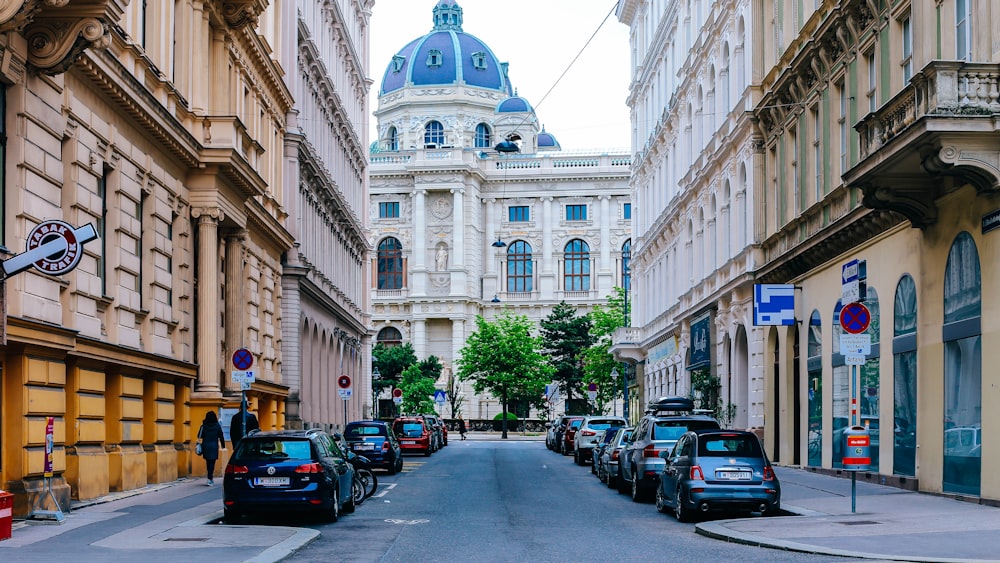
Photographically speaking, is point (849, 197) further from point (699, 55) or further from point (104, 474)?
point (699, 55)

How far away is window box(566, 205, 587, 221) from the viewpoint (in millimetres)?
118062

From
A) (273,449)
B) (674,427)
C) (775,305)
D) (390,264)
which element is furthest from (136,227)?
(390,264)

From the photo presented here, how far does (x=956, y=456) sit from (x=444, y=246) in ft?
307

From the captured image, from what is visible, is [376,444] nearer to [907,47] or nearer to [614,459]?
[614,459]

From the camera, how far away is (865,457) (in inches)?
789

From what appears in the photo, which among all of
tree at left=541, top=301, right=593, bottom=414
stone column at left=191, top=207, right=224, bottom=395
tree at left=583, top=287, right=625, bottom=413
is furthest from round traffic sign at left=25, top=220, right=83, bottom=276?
tree at left=541, top=301, right=593, bottom=414

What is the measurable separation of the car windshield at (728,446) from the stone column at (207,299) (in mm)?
14805

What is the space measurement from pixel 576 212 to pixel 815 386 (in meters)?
84.6

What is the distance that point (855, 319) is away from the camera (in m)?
20.3

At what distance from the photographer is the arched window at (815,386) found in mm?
33375

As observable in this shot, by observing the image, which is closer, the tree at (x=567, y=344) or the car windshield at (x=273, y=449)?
the car windshield at (x=273, y=449)

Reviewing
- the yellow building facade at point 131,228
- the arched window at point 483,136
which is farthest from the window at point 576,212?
the yellow building facade at point 131,228

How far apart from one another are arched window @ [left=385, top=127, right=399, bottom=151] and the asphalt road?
99.8 meters

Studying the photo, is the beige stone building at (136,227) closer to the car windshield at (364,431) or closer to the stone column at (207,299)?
the stone column at (207,299)
